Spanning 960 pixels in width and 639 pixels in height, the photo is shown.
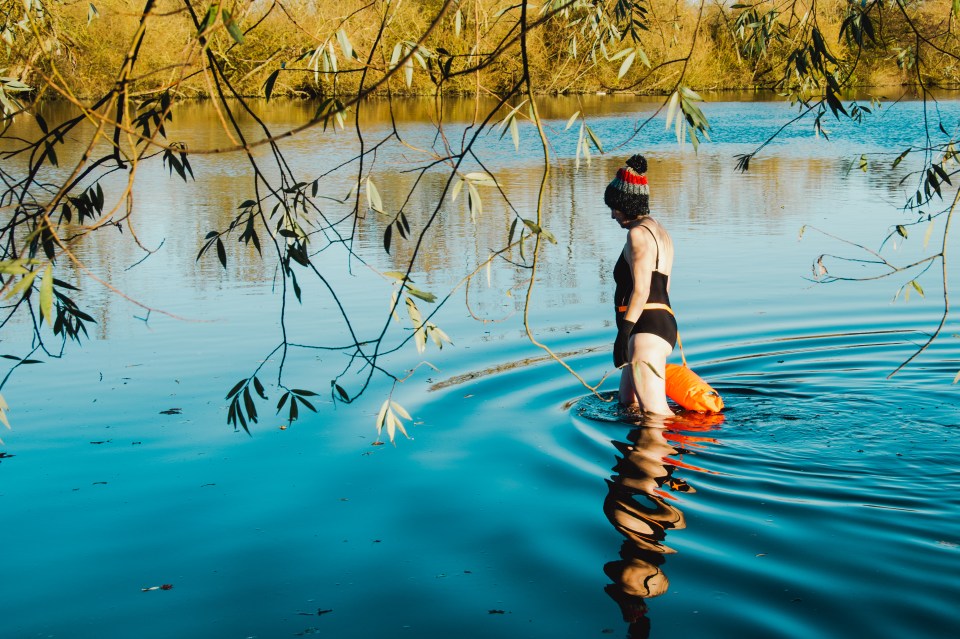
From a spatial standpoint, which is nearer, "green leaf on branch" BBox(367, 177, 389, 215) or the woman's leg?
"green leaf on branch" BBox(367, 177, 389, 215)

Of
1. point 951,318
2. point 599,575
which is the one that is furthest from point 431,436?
point 951,318

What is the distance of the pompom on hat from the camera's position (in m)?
6.07

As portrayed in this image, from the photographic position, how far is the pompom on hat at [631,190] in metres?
6.07

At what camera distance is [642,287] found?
6098 mm

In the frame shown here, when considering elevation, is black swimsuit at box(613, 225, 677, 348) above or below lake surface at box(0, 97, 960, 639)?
above

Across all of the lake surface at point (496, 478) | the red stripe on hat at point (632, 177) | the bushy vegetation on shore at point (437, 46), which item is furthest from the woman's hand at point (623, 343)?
the bushy vegetation on shore at point (437, 46)

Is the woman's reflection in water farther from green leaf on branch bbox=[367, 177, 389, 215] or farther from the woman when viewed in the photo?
green leaf on branch bbox=[367, 177, 389, 215]

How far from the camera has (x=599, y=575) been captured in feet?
14.1

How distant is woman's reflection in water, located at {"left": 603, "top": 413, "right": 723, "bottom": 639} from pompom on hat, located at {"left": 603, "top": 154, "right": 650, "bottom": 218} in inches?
52.7

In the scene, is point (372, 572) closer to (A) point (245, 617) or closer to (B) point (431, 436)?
(A) point (245, 617)

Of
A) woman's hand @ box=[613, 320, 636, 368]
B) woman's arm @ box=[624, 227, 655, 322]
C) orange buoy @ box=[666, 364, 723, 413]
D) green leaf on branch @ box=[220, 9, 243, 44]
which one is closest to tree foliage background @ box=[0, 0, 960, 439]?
green leaf on branch @ box=[220, 9, 243, 44]

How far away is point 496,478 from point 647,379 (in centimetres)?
136

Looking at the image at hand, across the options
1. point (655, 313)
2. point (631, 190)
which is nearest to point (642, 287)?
point (655, 313)

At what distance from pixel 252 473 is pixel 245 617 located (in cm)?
169
